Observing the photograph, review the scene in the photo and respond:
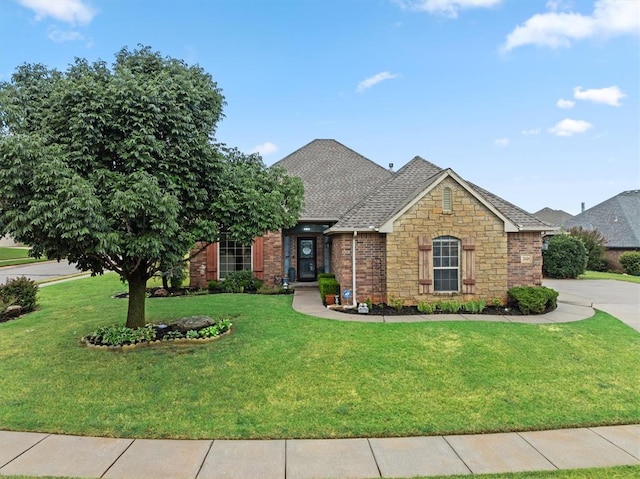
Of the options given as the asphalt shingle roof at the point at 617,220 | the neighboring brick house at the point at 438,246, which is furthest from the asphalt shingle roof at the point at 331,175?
the asphalt shingle roof at the point at 617,220

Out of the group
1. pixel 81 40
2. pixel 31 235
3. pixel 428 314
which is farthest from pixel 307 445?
pixel 81 40

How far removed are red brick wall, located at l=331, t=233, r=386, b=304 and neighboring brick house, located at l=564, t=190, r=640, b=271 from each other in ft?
89.1

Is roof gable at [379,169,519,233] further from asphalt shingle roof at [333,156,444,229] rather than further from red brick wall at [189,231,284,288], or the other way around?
red brick wall at [189,231,284,288]

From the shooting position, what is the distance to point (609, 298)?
46.9 feet

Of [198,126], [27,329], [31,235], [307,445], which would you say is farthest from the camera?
[27,329]

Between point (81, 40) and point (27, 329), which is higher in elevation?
point (81, 40)

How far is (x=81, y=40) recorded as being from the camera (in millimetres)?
8867

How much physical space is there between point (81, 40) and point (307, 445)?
10.3 meters

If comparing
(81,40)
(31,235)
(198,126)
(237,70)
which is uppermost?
(237,70)

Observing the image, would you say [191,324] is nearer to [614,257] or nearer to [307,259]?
[307,259]

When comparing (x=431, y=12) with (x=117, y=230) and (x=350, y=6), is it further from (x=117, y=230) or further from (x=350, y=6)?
(x=117, y=230)

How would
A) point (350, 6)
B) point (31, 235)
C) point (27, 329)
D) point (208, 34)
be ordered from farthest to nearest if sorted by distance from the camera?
point (350, 6), point (208, 34), point (27, 329), point (31, 235)

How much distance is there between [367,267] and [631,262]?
1042 inches

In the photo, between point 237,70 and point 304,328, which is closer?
point 304,328
